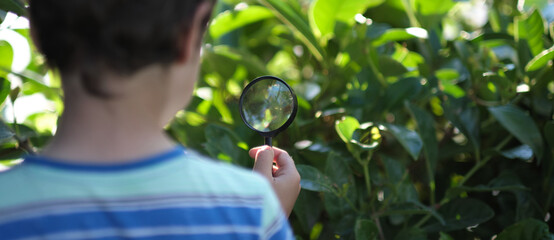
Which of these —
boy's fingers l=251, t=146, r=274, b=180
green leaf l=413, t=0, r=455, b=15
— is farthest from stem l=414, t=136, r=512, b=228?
boy's fingers l=251, t=146, r=274, b=180

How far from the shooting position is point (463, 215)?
1334 millimetres

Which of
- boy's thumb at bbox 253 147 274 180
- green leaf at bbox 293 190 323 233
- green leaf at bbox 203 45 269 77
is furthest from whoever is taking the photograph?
green leaf at bbox 203 45 269 77

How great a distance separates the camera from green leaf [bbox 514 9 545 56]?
4.76 feet

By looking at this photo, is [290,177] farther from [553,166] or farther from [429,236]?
[553,166]

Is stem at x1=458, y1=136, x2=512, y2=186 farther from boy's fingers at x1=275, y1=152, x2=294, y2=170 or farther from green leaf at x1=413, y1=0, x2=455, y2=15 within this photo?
boy's fingers at x1=275, y1=152, x2=294, y2=170

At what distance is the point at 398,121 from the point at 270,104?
0.50 meters

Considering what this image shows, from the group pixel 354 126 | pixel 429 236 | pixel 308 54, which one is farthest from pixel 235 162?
pixel 308 54

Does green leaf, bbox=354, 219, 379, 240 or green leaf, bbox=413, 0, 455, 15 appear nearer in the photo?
green leaf, bbox=354, 219, 379, 240

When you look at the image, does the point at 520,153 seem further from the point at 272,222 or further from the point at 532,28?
the point at 272,222

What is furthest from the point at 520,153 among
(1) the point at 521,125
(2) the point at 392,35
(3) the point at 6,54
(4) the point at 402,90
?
(3) the point at 6,54

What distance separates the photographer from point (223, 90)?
69.0 inches

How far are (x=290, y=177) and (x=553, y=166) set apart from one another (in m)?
0.73

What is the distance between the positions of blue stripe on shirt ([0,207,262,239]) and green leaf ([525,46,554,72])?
894 mm

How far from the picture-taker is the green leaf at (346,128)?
1.21 meters
